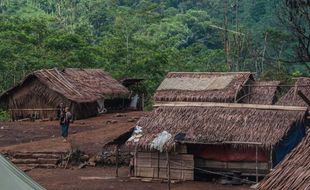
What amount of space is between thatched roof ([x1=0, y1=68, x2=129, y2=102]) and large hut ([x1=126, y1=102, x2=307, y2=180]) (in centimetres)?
1337

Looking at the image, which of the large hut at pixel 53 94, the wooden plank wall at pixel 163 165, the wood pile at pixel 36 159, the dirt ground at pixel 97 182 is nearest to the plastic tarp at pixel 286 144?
the dirt ground at pixel 97 182

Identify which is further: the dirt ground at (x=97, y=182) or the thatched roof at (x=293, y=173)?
the dirt ground at (x=97, y=182)

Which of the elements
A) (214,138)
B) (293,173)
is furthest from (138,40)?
(293,173)

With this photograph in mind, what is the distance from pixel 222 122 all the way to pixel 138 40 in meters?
27.9

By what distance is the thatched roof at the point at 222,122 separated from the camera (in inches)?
618

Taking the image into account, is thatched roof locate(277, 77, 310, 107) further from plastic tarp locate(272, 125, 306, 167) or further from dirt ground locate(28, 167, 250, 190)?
dirt ground locate(28, 167, 250, 190)

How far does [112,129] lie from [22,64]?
12.0 metres

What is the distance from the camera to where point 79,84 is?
1280 inches

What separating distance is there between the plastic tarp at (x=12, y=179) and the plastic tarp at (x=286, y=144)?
13.3 metres

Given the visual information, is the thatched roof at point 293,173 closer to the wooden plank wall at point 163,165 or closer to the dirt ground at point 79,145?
the dirt ground at point 79,145

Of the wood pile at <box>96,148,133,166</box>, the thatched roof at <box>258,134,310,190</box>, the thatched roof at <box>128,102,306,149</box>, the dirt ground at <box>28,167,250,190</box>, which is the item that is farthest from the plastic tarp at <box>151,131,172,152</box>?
the thatched roof at <box>258,134,310,190</box>

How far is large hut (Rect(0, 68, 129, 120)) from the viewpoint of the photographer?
30438 mm

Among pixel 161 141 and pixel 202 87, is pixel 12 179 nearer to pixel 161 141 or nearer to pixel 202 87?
pixel 161 141

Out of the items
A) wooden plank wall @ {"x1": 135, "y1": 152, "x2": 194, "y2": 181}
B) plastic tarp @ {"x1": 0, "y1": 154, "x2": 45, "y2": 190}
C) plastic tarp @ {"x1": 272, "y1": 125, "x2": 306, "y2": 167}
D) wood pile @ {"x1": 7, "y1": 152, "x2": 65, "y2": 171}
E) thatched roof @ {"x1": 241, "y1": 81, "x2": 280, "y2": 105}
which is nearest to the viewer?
plastic tarp @ {"x1": 0, "y1": 154, "x2": 45, "y2": 190}
